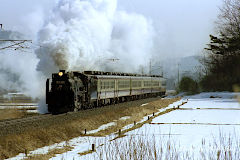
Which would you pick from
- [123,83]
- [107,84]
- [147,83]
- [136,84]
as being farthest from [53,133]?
[147,83]

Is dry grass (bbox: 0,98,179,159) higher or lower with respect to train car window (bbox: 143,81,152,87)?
lower

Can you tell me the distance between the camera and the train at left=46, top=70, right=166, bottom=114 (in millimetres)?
23797

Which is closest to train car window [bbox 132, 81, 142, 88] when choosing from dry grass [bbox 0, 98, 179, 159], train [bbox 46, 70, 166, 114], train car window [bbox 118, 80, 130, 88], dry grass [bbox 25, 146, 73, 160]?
train [bbox 46, 70, 166, 114]

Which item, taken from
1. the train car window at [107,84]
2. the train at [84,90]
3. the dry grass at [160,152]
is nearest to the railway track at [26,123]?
the train at [84,90]

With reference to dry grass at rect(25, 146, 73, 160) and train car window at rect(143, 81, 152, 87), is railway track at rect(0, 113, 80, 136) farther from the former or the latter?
train car window at rect(143, 81, 152, 87)

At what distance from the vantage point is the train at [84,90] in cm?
2380

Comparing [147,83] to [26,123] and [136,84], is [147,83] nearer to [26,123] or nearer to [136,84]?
[136,84]

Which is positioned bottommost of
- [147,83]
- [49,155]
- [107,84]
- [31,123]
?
[49,155]

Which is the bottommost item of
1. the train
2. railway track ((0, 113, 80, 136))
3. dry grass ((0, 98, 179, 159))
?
dry grass ((0, 98, 179, 159))

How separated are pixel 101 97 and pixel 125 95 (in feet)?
29.8

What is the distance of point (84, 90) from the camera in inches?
1033

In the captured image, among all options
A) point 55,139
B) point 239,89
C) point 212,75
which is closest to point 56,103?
point 55,139

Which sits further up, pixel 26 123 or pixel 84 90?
pixel 84 90

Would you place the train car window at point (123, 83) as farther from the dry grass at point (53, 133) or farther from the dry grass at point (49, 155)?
the dry grass at point (49, 155)
